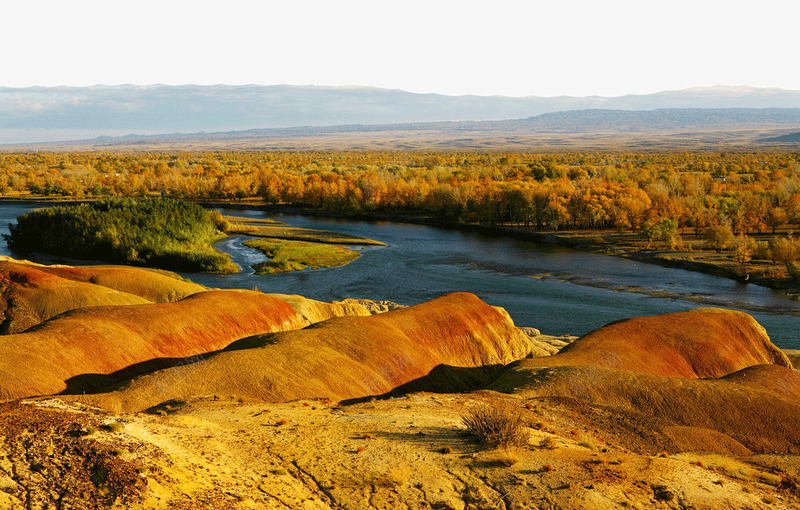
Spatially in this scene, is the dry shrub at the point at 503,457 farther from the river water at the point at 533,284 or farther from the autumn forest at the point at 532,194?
the autumn forest at the point at 532,194

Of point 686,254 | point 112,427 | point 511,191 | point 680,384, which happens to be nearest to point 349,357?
point 680,384

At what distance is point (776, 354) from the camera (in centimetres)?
4009

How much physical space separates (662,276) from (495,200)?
42.1 m

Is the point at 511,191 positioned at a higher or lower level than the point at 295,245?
higher

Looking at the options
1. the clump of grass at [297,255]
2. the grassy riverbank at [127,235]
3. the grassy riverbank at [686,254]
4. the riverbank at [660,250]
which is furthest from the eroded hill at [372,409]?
the grassy riverbank at [127,235]

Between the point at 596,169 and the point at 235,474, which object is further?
the point at 596,169

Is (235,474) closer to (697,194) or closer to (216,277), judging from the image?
(216,277)

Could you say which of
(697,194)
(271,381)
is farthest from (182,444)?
(697,194)

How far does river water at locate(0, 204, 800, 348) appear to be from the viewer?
189ft

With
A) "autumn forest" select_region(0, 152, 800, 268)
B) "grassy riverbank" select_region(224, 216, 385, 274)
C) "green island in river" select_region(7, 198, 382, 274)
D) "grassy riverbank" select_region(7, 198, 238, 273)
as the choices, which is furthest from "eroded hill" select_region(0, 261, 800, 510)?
"autumn forest" select_region(0, 152, 800, 268)

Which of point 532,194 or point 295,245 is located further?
point 532,194

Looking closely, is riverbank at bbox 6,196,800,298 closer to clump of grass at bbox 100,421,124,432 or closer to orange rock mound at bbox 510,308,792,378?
orange rock mound at bbox 510,308,792,378

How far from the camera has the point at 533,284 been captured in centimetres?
6938

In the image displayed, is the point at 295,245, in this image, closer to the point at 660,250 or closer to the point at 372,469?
the point at 660,250
